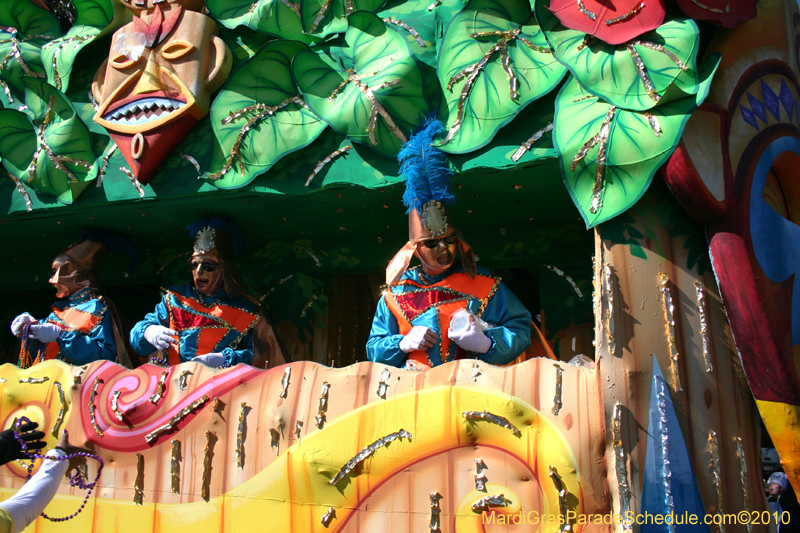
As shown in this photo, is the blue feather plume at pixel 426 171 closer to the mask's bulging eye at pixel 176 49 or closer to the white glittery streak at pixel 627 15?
the white glittery streak at pixel 627 15

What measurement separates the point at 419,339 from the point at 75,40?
2799mm

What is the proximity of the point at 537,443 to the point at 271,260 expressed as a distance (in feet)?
7.91

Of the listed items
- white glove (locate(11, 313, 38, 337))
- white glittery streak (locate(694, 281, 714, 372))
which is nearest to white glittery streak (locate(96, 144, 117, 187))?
white glove (locate(11, 313, 38, 337))

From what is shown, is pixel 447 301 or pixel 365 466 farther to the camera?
pixel 447 301

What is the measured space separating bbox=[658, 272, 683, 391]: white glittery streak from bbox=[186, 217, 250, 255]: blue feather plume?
2364 millimetres

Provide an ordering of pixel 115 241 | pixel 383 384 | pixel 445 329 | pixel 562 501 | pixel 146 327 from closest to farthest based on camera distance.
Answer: pixel 562 501 → pixel 383 384 → pixel 445 329 → pixel 146 327 → pixel 115 241

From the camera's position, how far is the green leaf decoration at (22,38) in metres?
4.30

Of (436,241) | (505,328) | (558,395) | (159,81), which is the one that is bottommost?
(558,395)

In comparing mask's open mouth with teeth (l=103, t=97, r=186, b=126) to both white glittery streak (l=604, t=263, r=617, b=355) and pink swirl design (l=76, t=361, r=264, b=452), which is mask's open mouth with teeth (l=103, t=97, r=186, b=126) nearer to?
pink swirl design (l=76, t=361, r=264, b=452)

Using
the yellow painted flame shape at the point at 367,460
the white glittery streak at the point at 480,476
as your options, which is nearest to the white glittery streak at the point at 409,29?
the yellow painted flame shape at the point at 367,460

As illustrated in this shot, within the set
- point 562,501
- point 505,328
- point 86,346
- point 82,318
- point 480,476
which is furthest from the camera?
point 82,318

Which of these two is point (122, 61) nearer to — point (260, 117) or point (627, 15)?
point (260, 117)

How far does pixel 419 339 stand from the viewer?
118 inches

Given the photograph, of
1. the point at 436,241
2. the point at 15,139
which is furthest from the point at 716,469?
the point at 15,139
